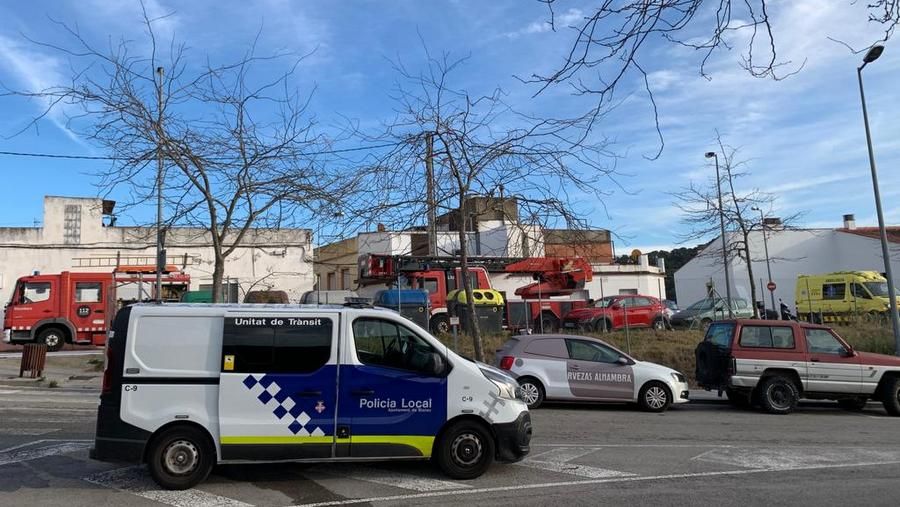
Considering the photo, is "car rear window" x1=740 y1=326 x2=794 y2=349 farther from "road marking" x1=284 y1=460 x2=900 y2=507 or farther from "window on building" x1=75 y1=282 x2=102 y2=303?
Answer: "window on building" x1=75 y1=282 x2=102 y2=303

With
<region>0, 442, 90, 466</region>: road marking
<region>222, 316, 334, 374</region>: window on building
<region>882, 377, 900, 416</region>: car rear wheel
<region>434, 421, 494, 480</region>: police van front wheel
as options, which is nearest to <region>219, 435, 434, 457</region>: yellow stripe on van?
<region>434, 421, 494, 480</region>: police van front wheel

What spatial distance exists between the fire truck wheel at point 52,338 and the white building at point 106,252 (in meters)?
8.66

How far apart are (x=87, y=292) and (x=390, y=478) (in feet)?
63.9

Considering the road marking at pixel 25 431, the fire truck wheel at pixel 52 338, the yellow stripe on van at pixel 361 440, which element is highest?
the fire truck wheel at pixel 52 338

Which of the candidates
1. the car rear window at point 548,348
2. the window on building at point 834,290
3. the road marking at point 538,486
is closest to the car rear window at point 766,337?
the car rear window at point 548,348

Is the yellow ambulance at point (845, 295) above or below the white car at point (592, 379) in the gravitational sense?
above

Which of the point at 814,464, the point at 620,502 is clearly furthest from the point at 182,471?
the point at 814,464

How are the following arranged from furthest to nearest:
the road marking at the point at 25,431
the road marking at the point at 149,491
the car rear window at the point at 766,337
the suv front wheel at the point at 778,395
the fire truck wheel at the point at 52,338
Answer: the fire truck wheel at the point at 52,338 → the car rear window at the point at 766,337 → the suv front wheel at the point at 778,395 → the road marking at the point at 25,431 → the road marking at the point at 149,491

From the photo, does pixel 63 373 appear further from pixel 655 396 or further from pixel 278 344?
pixel 655 396

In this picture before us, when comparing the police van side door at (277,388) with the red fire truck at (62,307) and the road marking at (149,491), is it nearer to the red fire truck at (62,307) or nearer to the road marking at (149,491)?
the road marking at (149,491)

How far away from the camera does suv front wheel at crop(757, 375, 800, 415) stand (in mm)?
12453

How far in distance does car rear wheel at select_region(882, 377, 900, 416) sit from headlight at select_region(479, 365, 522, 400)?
9.51m

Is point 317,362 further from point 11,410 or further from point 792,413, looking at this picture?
point 792,413

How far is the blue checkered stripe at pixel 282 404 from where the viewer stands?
21.0 ft
